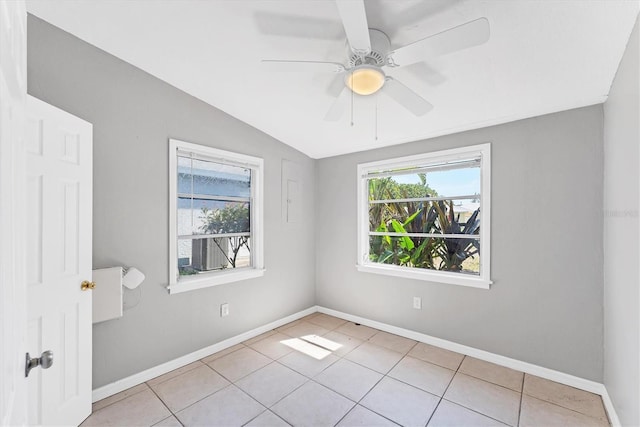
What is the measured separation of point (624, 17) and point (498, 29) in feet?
1.85

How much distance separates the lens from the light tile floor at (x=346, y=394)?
77.6 inches

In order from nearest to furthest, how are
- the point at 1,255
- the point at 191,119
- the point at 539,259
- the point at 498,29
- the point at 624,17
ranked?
the point at 1,255 → the point at 624,17 → the point at 498,29 → the point at 539,259 → the point at 191,119

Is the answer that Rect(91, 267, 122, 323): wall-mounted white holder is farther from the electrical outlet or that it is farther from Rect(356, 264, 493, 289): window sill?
Rect(356, 264, 493, 289): window sill

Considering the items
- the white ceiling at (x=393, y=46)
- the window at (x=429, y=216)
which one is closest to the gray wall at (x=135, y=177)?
the white ceiling at (x=393, y=46)

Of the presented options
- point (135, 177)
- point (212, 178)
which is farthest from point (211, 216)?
point (135, 177)

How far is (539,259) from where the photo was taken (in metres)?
2.46

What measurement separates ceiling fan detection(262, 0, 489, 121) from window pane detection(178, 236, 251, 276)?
1.76m

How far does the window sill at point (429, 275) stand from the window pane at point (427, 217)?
1.45ft

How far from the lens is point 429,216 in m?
3.21

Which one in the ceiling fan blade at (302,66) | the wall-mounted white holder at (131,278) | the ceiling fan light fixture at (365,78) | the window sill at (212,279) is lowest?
the window sill at (212,279)

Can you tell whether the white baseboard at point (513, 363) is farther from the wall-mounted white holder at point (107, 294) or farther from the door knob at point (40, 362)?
the door knob at point (40, 362)

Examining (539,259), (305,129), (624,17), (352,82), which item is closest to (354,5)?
(352,82)

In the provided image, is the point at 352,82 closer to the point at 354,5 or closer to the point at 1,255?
the point at 354,5

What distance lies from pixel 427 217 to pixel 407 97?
5.46 ft
